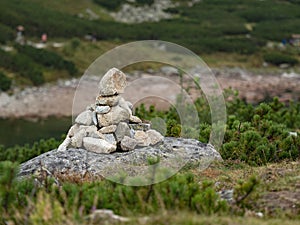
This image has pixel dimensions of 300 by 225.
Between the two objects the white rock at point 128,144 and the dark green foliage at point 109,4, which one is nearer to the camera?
the white rock at point 128,144

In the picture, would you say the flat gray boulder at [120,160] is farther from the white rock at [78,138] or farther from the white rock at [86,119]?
the white rock at [86,119]

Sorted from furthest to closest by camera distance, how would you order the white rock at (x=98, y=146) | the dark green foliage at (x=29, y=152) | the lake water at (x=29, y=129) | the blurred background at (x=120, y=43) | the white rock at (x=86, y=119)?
the blurred background at (x=120, y=43) → the lake water at (x=29, y=129) → the dark green foliage at (x=29, y=152) → the white rock at (x=86, y=119) → the white rock at (x=98, y=146)

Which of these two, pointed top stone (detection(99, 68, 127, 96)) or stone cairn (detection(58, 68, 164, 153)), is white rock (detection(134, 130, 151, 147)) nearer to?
stone cairn (detection(58, 68, 164, 153))

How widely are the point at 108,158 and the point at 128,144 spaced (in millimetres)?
546

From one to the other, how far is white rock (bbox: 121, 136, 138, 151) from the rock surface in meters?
0.10

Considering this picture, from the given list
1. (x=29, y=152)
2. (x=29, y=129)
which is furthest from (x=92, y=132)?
(x=29, y=129)

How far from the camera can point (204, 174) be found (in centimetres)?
1184

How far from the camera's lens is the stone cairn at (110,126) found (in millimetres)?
12414

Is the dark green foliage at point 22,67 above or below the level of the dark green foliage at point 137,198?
below

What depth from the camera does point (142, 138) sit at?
12727 mm

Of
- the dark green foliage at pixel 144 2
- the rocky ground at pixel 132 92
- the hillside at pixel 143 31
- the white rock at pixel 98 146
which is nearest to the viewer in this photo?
the white rock at pixel 98 146

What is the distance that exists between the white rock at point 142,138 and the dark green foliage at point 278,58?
2118 inches

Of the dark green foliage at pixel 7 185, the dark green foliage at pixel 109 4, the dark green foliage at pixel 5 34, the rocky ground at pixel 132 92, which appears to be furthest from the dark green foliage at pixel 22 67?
the dark green foliage at pixel 7 185

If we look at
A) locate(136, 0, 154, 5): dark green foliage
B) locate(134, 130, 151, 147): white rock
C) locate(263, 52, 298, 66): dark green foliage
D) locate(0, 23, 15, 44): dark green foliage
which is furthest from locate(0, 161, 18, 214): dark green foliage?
locate(136, 0, 154, 5): dark green foliage
